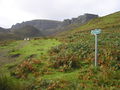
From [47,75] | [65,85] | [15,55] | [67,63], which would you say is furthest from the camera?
[15,55]

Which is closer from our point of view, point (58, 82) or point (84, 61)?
point (58, 82)

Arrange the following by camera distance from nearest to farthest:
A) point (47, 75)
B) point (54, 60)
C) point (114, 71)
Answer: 1. point (114, 71)
2. point (47, 75)
3. point (54, 60)

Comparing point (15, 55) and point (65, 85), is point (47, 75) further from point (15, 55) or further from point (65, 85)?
point (15, 55)

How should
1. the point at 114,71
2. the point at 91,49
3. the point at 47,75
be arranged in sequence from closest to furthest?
the point at 114,71 < the point at 47,75 < the point at 91,49

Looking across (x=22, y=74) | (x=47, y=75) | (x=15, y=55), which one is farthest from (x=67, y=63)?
(x=15, y=55)

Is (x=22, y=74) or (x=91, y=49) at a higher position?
(x=91, y=49)

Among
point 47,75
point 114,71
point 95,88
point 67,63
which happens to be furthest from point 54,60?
point 95,88

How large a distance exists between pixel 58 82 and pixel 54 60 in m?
5.00

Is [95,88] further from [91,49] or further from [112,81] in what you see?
[91,49]

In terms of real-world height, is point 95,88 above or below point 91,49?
below

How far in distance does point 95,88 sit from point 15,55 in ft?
40.5

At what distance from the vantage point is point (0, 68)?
14.9 m

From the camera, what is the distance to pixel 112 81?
10117 mm

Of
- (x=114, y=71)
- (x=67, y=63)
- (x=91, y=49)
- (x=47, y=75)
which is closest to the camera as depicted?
(x=114, y=71)
